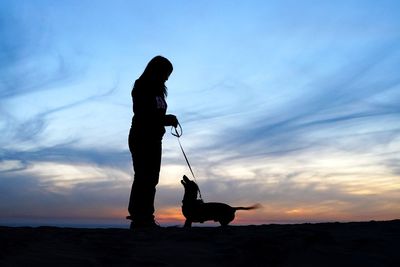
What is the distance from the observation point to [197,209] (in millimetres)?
7402

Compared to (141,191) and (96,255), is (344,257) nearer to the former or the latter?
(96,255)

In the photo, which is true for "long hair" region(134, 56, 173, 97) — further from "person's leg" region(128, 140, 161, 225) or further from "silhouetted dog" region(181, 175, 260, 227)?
"silhouetted dog" region(181, 175, 260, 227)

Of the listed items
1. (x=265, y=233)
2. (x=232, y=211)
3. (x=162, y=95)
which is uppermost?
(x=162, y=95)

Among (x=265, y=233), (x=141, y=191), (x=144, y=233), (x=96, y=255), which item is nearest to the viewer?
(x=96, y=255)

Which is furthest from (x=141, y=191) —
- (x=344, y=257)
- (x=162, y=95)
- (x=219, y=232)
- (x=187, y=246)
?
(x=344, y=257)

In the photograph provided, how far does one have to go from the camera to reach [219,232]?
456cm

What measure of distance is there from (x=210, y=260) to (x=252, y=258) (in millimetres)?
331

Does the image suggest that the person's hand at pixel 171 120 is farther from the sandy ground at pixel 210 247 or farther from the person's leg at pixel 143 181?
the sandy ground at pixel 210 247

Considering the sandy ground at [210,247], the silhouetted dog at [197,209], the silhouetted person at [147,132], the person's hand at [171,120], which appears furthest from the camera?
the silhouetted dog at [197,209]

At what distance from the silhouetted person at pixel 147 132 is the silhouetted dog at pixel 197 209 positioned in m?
1.36

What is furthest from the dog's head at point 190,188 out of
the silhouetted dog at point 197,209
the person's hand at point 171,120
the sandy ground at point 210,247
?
the sandy ground at point 210,247

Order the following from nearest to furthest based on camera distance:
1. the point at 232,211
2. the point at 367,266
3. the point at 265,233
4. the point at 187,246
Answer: the point at 367,266, the point at 187,246, the point at 265,233, the point at 232,211

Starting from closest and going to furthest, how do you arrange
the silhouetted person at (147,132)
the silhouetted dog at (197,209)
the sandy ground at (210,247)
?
the sandy ground at (210,247), the silhouetted person at (147,132), the silhouetted dog at (197,209)

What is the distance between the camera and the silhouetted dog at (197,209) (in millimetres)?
7367
